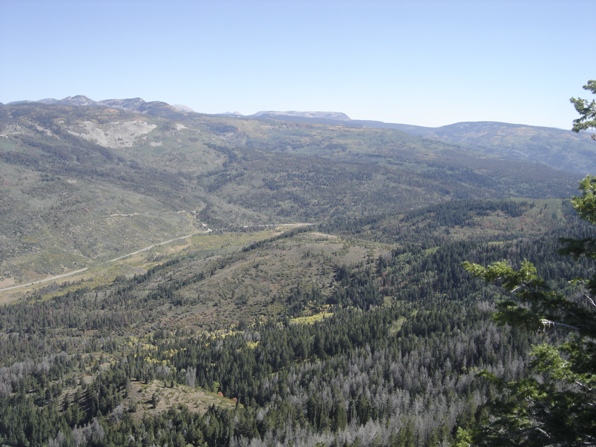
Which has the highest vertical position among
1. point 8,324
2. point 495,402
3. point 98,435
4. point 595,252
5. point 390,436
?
point 595,252

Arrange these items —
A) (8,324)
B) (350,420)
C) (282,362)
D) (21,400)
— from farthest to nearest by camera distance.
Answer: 1. (8,324)
2. (282,362)
3. (21,400)
4. (350,420)

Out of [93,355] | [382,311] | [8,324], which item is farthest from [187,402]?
[8,324]

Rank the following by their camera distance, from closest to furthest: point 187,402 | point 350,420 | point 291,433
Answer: point 291,433
point 350,420
point 187,402

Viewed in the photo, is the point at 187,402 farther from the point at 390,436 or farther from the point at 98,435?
the point at 390,436

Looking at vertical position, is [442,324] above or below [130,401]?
above

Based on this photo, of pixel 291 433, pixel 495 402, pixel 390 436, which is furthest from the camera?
pixel 291 433

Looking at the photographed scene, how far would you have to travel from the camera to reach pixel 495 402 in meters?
23.1

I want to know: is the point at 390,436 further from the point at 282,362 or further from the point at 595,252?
the point at 595,252

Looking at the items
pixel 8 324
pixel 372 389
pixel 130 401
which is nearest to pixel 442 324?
pixel 372 389

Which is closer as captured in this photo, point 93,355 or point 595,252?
point 595,252

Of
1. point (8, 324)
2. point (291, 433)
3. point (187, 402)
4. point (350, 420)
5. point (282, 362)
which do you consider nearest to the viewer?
point (291, 433)

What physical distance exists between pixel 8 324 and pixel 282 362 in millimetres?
128744

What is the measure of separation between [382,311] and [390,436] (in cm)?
7882

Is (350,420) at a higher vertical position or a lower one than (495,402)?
lower
